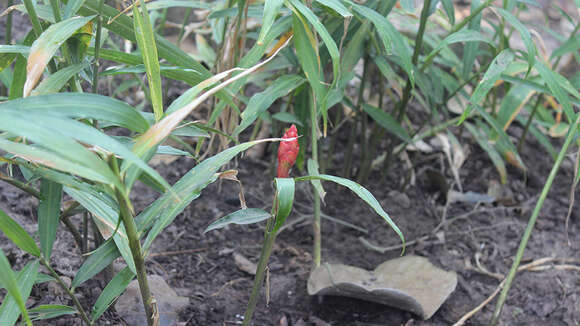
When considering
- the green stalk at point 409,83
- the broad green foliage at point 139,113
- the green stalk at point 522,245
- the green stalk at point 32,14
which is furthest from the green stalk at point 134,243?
the green stalk at point 409,83

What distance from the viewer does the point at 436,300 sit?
1173mm

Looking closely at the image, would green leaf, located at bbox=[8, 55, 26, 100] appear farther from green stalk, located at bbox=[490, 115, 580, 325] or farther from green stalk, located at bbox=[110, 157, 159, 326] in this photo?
green stalk, located at bbox=[490, 115, 580, 325]

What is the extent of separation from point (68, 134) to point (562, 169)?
1759 millimetres

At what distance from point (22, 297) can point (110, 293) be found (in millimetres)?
141

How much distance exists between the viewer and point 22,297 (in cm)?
70

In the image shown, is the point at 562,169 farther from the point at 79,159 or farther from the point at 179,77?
the point at 79,159

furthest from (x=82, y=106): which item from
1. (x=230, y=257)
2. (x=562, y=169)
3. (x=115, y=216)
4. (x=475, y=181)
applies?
(x=562, y=169)

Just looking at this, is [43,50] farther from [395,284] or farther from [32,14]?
[395,284]

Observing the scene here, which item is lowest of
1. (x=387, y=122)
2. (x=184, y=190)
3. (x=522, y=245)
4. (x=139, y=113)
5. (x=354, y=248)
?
(x=354, y=248)

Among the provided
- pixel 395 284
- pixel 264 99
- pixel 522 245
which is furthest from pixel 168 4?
pixel 522 245

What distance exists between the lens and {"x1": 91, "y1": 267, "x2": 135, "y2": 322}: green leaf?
811mm

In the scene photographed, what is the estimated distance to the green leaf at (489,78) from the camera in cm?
104

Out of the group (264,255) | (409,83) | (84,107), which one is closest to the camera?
(84,107)

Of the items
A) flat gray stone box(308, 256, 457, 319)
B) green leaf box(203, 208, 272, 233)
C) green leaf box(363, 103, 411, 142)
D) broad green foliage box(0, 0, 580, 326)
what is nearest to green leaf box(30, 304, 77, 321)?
broad green foliage box(0, 0, 580, 326)
